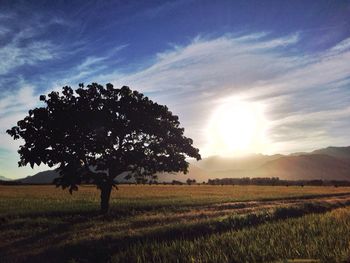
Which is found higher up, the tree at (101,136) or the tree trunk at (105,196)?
the tree at (101,136)

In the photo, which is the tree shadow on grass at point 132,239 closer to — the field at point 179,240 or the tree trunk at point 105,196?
the field at point 179,240

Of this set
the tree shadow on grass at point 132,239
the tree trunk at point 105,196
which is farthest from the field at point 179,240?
the tree trunk at point 105,196

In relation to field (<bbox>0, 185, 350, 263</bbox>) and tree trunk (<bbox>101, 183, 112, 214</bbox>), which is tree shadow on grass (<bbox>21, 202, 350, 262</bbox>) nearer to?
field (<bbox>0, 185, 350, 263</bbox>)

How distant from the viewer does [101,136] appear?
30.8 meters

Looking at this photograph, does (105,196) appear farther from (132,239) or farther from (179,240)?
(179,240)

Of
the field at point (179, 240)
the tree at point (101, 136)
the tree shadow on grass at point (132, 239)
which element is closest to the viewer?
the field at point (179, 240)

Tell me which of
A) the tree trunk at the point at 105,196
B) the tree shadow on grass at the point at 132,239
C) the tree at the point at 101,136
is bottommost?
the tree shadow on grass at the point at 132,239

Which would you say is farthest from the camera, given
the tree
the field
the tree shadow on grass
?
the tree

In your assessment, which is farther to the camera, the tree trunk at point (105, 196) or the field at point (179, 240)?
the tree trunk at point (105, 196)

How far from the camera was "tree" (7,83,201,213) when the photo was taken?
2881 cm

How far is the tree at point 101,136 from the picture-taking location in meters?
28.8

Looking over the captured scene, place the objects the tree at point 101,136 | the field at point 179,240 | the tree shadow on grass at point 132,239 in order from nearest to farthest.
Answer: the field at point 179,240 < the tree shadow on grass at point 132,239 < the tree at point 101,136

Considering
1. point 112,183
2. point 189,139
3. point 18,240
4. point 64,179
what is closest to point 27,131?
point 64,179

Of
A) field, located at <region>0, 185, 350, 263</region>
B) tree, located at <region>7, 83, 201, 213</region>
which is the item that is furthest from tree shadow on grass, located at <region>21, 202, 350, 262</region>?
tree, located at <region>7, 83, 201, 213</region>
